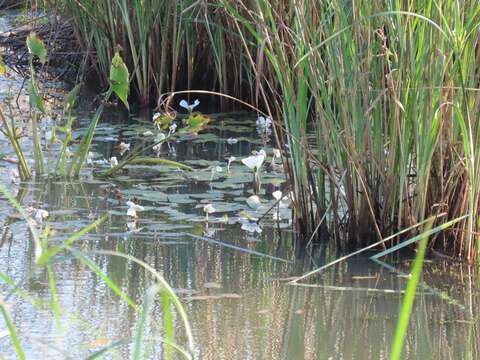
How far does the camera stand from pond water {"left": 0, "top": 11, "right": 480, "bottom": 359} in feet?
8.63

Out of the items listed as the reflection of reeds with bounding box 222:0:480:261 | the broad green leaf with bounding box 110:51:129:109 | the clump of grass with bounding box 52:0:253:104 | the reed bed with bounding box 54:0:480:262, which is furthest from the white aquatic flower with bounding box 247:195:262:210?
the clump of grass with bounding box 52:0:253:104

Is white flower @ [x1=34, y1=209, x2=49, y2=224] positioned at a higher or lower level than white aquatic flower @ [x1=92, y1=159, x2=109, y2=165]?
lower

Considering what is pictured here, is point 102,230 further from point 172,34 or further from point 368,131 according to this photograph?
point 172,34

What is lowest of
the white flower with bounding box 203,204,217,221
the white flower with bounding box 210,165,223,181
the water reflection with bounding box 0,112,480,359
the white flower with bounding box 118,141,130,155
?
the water reflection with bounding box 0,112,480,359

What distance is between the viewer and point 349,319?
9.43 ft

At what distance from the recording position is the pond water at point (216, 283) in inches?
104

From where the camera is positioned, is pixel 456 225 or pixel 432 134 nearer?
pixel 432 134

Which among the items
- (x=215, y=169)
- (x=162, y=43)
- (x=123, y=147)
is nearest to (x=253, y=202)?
(x=215, y=169)

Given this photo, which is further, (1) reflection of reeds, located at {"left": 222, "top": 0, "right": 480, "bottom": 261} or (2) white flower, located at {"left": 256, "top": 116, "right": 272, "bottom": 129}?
(2) white flower, located at {"left": 256, "top": 116, "right": 272, "bottom": 129}

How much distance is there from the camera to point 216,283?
3.13m

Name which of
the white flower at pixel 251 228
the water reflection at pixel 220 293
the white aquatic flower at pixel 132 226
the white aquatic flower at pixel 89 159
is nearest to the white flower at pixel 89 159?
the white aquatic flower at pixel 89 159

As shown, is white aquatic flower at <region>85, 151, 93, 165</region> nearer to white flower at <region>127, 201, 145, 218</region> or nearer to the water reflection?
the water reflection

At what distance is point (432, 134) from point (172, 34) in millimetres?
3186

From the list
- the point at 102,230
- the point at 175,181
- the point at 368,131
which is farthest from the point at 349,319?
the point at 175,181
